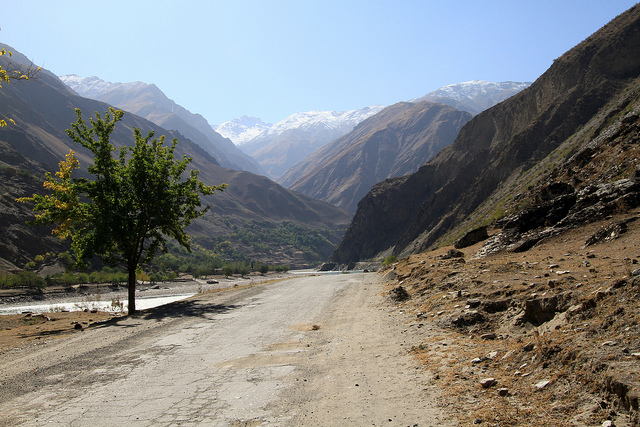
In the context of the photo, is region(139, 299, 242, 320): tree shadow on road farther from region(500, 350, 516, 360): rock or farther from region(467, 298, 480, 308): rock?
region(500, 350, 516, 360): rock

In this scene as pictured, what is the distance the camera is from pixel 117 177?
17.5 meters

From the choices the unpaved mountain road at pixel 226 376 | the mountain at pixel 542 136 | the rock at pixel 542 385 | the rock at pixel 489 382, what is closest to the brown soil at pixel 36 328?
the unpaved mountain road at pixel 226 376

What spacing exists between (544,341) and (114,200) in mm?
16966

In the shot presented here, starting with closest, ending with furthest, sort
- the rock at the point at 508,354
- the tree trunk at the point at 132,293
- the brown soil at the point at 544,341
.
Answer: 1. the brown soil at the point at 544,341
2. the rock at the point at 508,354
3. the tree trunk at the point at 132,293

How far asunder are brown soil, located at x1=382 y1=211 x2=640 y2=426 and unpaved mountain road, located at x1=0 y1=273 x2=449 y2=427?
644 mm

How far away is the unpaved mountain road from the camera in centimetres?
552

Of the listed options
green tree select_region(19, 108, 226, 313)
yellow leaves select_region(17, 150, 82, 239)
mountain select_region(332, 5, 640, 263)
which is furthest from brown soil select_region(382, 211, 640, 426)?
yellow leaves select_region(17, 150, 82, 239)

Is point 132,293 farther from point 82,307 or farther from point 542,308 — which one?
point 542,308

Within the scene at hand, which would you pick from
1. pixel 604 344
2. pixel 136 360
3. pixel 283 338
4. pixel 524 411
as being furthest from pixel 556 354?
pixel 136 360

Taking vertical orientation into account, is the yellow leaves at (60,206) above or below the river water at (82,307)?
above

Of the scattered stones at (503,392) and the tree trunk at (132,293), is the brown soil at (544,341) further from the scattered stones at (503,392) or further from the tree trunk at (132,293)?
the tree trunk at (132,293)

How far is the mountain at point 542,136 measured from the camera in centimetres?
4022

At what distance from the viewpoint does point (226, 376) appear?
24.1 feet

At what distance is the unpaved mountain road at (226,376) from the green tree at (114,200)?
229 inches
